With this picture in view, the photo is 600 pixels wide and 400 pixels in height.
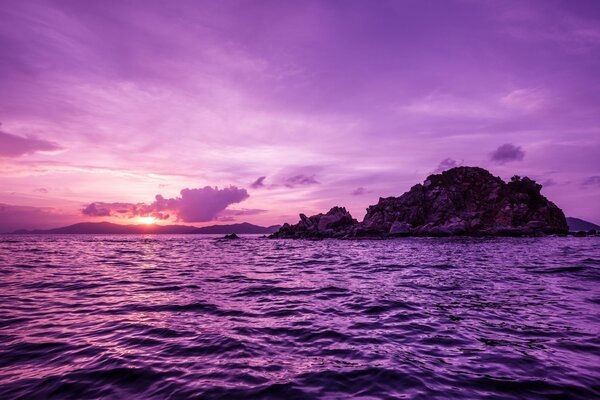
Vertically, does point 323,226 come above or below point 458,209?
below

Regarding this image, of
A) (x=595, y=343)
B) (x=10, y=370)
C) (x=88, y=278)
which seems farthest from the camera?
(x=88, y=278)

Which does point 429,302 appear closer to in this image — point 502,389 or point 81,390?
point 502,389

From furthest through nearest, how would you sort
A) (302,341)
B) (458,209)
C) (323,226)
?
(458,209), (323,226), (302,341)

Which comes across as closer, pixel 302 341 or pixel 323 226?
pixel 302 341

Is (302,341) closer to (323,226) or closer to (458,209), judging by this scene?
(323,226)

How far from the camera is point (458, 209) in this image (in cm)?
10206

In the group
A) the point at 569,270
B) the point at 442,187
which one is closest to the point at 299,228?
the point at 442,187

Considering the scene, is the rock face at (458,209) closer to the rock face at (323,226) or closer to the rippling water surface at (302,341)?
the rock face at (323,226)

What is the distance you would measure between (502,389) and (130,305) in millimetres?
10554

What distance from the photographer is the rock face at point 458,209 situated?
92438mm

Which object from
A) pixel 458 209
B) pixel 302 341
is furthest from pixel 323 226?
pixel 302 341

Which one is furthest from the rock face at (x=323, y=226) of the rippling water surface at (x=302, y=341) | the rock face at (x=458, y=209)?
the rippling water surface at (x=302, y=341)

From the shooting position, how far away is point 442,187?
344 feet

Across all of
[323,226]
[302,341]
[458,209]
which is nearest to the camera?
[302,341]
